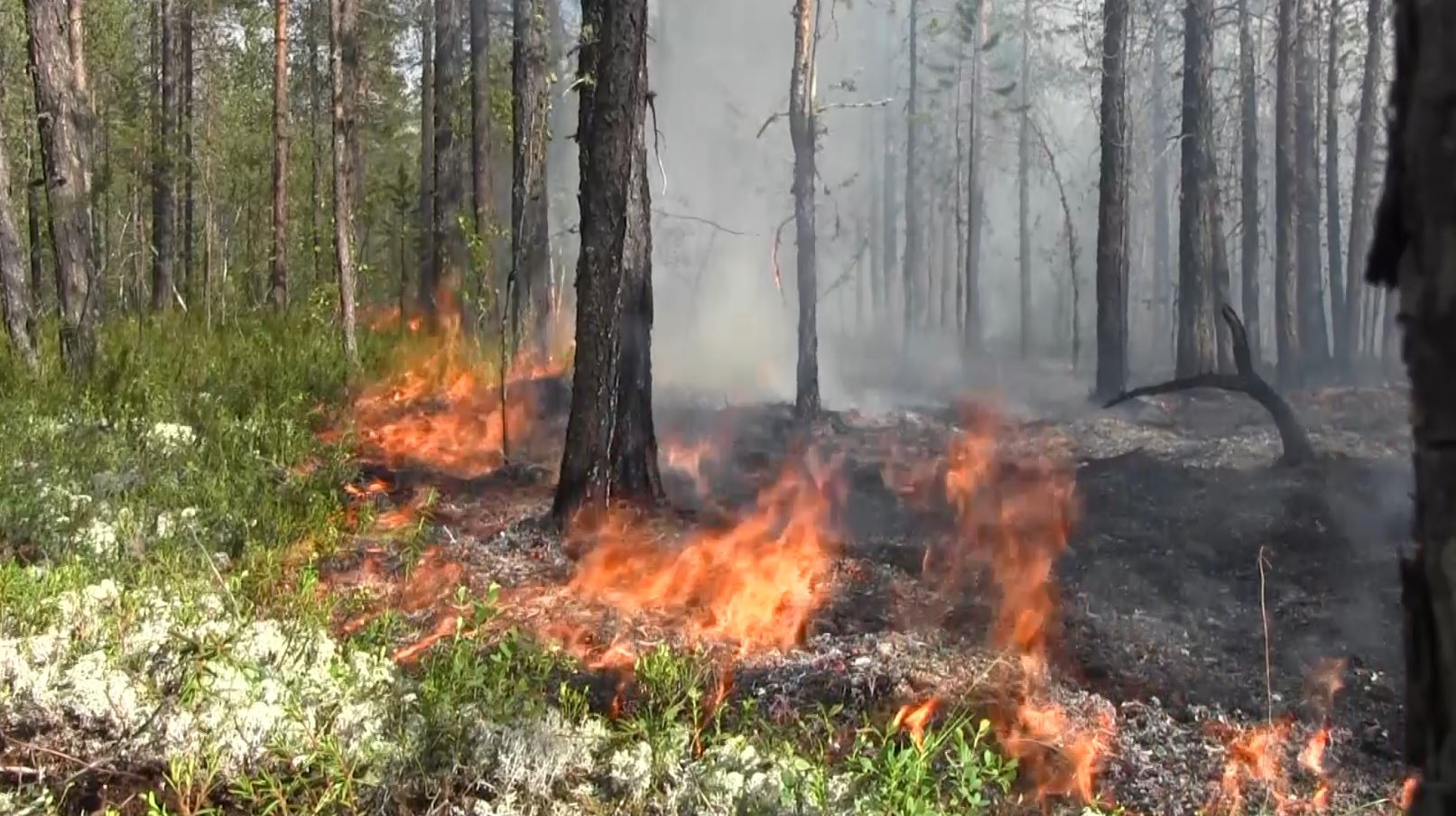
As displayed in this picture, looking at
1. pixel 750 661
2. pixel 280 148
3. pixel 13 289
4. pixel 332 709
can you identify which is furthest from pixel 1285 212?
pixel 332 709

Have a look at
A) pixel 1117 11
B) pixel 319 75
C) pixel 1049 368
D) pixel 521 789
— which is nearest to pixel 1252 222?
pixel 1117 11

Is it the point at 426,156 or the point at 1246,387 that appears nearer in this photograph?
the point at 1246,387

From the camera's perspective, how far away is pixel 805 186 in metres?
17.1

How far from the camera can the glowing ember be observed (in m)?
5.35

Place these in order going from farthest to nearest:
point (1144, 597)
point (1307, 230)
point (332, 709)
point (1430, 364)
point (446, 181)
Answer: point (1307, 230)
point (446, 181)
point (1144, 597)
point (332, 709)
point (1430, 364)

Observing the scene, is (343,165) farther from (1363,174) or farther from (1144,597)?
(1363,174)

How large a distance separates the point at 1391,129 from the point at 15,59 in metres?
24.2

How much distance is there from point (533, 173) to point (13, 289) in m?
4.72

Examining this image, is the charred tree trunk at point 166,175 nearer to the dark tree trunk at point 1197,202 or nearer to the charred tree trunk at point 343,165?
the charred tree trunk at point 343,165

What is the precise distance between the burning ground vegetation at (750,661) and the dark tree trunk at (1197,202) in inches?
351

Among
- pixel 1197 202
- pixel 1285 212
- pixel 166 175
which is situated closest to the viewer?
pixel 1197 202

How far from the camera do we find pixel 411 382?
11.5 metres

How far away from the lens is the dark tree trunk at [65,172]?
9.45 metres

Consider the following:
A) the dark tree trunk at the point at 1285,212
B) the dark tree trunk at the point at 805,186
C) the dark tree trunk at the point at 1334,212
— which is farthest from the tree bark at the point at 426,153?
the dark tree trunk at the point at 1334,212
